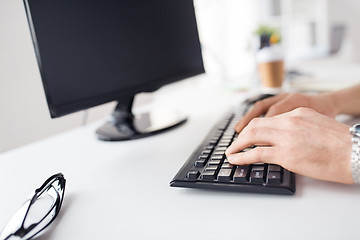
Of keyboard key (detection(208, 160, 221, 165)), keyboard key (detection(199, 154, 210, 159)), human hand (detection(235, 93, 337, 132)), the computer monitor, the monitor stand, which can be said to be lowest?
the monitor stand

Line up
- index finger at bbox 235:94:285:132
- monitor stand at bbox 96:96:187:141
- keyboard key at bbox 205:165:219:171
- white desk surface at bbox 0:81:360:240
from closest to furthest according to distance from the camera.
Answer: white desk surface at bbox 0:81:360:240
keyboard key at bbox 205:165:219:171
index finger at bbox 235:94:285:132
monitor stand at bbox 96:96:187:141

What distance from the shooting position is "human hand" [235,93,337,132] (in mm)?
643

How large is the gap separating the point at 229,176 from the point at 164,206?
98 millimetres

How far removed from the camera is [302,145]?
16.2 inches

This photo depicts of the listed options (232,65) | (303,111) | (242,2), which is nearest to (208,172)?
(303,111)

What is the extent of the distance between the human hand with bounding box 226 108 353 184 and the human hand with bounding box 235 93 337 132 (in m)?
0.15

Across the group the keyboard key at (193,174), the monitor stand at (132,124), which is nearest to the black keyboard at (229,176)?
the keyboard key at (193,174)

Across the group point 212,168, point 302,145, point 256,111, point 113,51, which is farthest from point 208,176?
point 113,51

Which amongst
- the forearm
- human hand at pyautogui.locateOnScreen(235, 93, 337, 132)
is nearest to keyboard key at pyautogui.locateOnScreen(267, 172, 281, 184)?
human hand at pyautogui.locateOnScreen(235, 93, 337, 132)

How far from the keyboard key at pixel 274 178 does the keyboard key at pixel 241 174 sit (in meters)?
0.03

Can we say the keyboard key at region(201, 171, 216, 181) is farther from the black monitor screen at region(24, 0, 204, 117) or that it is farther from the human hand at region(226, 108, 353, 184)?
the black monitor screen at region(24, 0, 204, 117)

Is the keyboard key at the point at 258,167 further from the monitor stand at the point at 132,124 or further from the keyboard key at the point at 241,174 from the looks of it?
the monitor stand at the point at 132,124

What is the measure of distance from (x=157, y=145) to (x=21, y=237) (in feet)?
1.20

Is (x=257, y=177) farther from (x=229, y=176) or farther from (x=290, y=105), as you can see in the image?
(x=290, y=105)
